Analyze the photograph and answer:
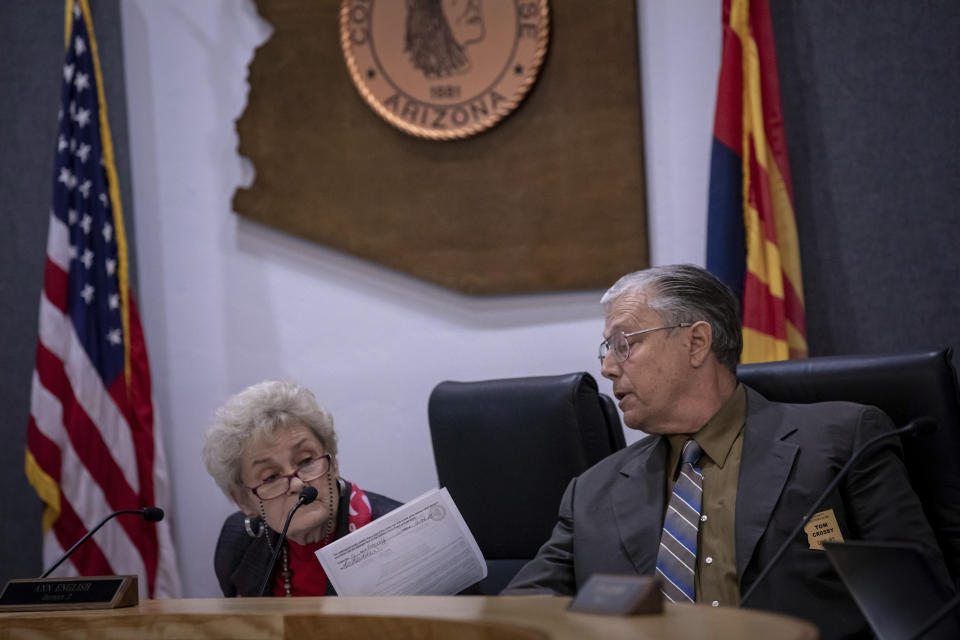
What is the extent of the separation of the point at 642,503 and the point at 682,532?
0.37 feet

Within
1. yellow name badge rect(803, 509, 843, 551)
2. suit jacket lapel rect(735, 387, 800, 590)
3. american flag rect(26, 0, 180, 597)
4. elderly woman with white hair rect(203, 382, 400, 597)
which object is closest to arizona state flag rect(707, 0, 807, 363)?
suit jacket lapel rect(735, 387, 800, 590)

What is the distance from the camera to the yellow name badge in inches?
68.6

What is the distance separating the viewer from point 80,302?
331 centimetres

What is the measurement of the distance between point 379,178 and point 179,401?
111cm

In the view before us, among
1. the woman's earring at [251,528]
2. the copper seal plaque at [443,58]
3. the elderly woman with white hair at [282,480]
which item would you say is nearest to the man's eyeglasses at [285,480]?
the elderly woman with white hair at [282,480]

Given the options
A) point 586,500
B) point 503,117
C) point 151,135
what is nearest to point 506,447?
point 586,500

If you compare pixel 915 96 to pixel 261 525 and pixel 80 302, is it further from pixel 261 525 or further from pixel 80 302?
pixel 80 302

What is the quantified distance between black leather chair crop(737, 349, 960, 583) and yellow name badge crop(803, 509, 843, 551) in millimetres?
282

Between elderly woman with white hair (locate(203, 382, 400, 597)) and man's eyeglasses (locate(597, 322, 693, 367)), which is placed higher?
man's eyeglasses (locate(597, 322, 693, 367))

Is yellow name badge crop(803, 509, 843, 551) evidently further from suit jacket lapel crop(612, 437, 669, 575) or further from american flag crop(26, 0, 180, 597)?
american flag crop(26, 0, 180, 597)

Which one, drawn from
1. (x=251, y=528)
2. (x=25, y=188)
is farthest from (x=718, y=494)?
(x=25, y=188)

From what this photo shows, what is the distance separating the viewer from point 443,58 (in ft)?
10.6

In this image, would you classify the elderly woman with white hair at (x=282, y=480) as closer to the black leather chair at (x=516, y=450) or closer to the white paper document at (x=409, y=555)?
the black leather chair at (x=516, y=450)

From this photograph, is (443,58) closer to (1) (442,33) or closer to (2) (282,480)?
(1) (442,33)
